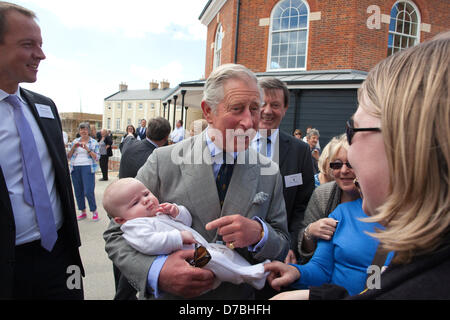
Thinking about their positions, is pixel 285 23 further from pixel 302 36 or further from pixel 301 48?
pixel 301 48

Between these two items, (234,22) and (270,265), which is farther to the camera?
(234,22)

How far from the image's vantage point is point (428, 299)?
63cm

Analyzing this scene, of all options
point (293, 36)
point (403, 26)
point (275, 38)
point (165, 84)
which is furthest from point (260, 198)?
point (165, 84)

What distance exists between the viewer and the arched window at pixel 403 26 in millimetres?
11711

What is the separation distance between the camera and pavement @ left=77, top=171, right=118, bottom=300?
335 centimetres

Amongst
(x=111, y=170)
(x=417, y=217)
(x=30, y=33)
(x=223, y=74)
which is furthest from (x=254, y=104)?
(x=111, y=170)

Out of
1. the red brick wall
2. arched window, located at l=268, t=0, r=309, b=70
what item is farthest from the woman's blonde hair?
arched window, located at l=268, t=0, r=309, b=70

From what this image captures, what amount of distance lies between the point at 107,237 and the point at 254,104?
1160 millimetres

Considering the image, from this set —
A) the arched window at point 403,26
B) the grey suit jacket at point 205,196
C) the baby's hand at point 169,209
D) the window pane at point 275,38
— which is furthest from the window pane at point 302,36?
the baby's hand at point 169,209

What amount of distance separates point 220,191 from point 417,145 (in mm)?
1106

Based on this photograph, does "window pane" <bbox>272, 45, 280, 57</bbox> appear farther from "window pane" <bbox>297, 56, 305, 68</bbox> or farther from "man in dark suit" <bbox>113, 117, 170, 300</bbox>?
"man in dark suit" <bbox>113, 117, 170, 300</bbox>

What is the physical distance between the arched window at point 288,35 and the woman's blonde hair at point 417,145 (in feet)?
41.2

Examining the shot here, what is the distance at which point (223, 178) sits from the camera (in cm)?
166

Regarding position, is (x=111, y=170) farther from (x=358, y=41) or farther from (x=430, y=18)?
(x=430, y=18)
